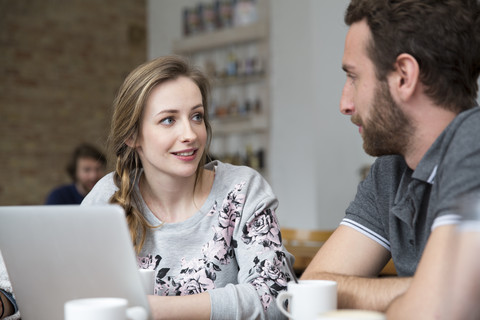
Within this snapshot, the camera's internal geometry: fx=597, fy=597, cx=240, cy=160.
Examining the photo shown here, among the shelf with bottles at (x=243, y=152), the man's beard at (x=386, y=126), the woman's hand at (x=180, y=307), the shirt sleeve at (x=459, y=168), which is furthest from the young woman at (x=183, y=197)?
the shelf with bottles at (x=243, y=152)

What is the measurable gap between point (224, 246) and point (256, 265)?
0.16 meters

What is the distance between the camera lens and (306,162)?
196 inches

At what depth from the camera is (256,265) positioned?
4.87 ft

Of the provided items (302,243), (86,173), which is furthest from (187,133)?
(86,173)

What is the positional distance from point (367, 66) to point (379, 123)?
A: 0.41ft

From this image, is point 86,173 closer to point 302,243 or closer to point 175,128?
point 302,243

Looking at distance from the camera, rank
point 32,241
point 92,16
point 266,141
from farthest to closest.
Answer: point 92,16 → point 266,141 → point 32,241

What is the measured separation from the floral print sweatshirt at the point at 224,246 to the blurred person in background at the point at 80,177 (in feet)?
9.73

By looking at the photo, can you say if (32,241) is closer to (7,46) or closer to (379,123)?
(379,123)

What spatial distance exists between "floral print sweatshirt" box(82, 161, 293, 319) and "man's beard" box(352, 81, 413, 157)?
0.39 metres

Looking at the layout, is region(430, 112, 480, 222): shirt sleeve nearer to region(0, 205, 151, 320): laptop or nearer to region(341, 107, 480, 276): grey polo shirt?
region(341, 107, 480, 276): grey polo shirt

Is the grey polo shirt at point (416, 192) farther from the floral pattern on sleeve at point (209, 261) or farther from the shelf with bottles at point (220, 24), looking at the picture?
the shelf with bottles at point (220, 24)

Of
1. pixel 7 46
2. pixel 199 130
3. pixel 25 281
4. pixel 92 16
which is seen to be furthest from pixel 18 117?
pixel 25 281

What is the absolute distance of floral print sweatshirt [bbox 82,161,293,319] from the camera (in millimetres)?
1501
